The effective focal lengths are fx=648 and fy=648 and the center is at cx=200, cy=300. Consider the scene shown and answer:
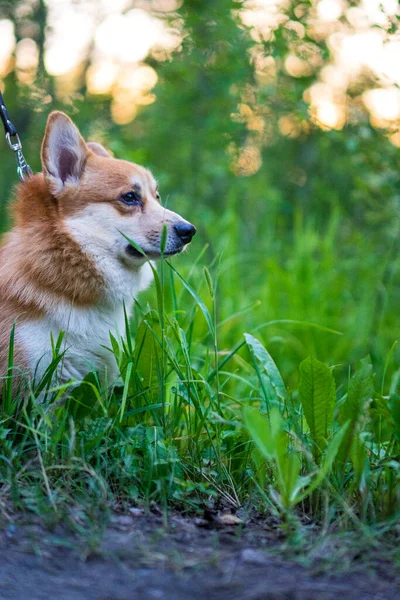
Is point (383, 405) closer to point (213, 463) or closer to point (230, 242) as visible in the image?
point (213, 463)

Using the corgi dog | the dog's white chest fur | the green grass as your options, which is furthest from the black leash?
the green grass

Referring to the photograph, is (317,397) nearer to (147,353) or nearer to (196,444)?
Result: (196,444)

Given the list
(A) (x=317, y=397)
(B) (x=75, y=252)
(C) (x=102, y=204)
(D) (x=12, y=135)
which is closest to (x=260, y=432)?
(A) (x=317, y=397)

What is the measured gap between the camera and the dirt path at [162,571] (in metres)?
1.49

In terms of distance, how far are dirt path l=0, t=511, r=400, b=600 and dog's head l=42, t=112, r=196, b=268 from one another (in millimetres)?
1309

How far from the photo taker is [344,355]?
458 cm

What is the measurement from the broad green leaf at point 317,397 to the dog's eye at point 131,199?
4.01 feet

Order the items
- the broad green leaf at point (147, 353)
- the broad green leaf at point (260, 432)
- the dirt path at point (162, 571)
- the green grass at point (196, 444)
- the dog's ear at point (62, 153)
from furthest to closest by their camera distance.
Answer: the dog's ear at point (62, 153) < the broad green leaf at point (147, 353) < the green grass at point (196, 444) < the broad green leaf at point (260, 432) < the dirt path at point (162, 571)

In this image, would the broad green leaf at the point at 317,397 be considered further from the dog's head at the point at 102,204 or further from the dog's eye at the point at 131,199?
the dog's eye at the point at 131,199

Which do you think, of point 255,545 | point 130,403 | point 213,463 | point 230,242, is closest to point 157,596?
point 255,545

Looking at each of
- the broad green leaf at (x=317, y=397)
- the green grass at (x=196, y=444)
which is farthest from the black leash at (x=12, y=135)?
the broad green leaf at (x=317, y=397)

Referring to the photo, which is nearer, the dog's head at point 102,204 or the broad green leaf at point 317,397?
the broad green leaf at point 317,397

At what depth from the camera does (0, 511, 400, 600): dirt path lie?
1.49 meters

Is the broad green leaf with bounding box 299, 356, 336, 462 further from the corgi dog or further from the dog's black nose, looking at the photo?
the dog's black nose
